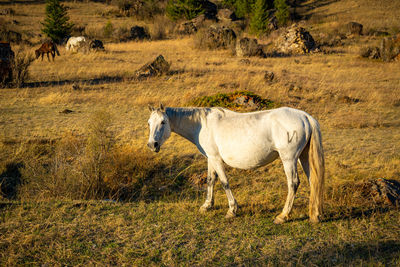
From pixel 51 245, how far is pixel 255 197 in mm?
3205

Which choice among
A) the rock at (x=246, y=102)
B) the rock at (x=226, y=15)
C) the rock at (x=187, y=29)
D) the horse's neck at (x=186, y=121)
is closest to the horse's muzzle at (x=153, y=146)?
the horse's neck at (x=186, y=121)

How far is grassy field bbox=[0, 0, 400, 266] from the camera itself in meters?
3.71

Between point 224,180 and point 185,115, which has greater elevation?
point 185,115

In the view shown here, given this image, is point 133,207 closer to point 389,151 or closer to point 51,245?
point 51,245

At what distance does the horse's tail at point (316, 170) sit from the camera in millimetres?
4125

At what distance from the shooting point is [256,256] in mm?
3615

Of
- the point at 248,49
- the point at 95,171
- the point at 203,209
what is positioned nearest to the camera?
the point at 203,209

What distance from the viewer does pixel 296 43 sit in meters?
21.8

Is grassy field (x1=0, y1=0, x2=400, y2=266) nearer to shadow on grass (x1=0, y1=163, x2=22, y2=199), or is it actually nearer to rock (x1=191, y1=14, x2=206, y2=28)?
shadow on grass (x1=0, y1=163, x2=22, y2=199)

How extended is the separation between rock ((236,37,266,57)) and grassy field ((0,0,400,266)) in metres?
5.77

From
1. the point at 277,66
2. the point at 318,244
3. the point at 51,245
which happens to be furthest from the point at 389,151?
the point at 277,66

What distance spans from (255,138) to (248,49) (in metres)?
16.9

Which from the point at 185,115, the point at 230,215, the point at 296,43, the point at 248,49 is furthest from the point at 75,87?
the point at 296,43

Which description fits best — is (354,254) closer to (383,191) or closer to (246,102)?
(383,191)
